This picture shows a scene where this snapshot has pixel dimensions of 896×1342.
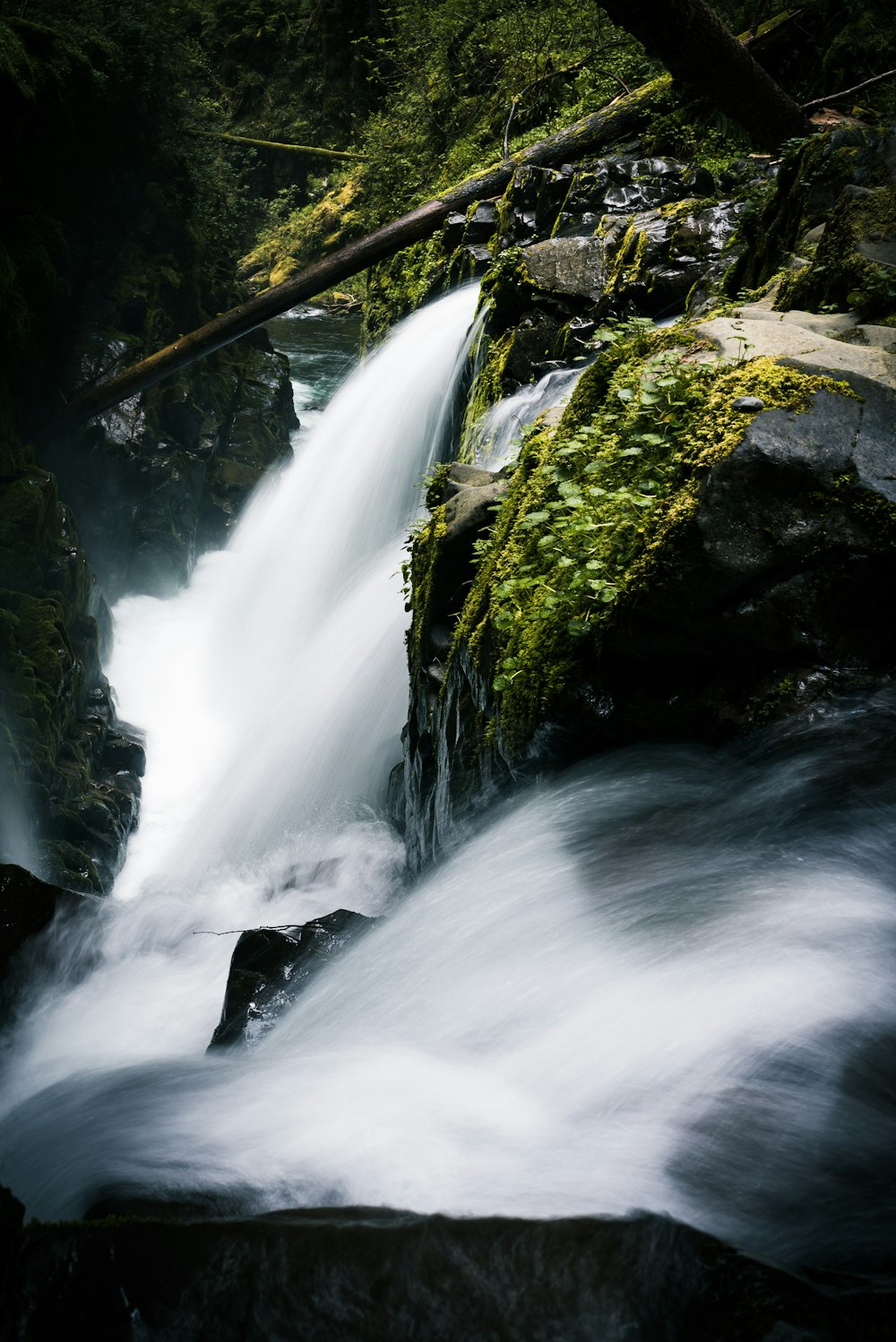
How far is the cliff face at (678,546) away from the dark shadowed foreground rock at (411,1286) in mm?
1761

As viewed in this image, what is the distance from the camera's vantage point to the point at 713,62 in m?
6.30

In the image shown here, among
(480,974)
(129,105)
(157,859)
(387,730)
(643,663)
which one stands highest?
(129,105)

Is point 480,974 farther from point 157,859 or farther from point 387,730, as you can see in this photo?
point 157,859

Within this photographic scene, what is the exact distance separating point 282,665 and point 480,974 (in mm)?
6815

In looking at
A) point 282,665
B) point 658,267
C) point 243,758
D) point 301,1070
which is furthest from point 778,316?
point 282,665

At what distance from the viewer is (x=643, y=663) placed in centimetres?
316

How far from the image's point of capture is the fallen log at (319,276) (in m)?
9.93

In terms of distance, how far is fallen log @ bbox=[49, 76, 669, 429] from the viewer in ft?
32.6

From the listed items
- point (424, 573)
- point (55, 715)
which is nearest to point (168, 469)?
point (55, 715)

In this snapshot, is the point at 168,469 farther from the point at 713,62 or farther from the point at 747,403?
the point at 747,403

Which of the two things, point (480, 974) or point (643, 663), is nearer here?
point (480, 974)

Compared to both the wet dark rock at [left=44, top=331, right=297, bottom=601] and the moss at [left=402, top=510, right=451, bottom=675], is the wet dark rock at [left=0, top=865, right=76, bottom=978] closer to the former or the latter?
the moss at [left=402, top=510, right=451, bottom=675]

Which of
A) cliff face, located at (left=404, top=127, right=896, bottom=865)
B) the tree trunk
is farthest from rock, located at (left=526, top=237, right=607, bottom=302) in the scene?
cliff face, located at (left=404, top=127, right=896, bottom=865)

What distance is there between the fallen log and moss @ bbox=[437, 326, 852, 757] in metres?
7.04
